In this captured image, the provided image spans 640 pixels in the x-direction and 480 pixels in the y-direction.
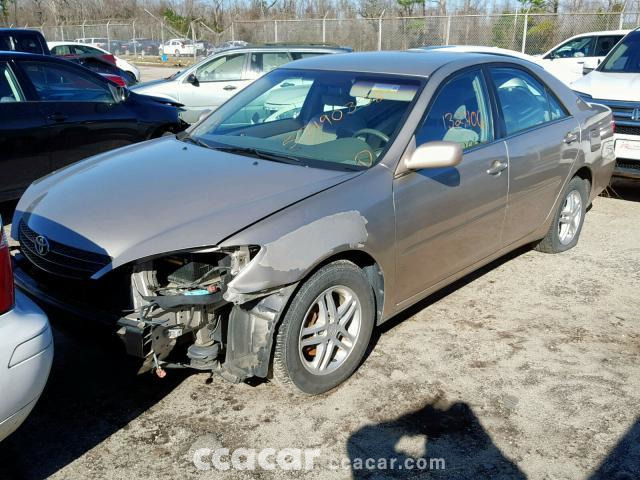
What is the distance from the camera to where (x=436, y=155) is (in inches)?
140

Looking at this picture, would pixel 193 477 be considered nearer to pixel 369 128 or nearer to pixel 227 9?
pixel 369 128

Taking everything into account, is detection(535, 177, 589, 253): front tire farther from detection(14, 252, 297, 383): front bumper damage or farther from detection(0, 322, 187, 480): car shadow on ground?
detection(0, 322, 187, 480): car shadow on ground

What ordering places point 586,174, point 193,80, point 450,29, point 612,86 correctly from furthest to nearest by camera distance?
point 450,29, point 193,80, point 612,86, point 586,174

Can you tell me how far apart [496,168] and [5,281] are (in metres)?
3.06

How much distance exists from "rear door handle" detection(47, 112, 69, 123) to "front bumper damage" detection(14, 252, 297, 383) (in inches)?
152

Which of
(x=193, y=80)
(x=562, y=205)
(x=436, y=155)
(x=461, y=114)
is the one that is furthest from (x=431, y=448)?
(x=193, y=80)

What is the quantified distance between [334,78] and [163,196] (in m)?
1.59

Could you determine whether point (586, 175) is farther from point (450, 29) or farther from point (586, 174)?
point (450, 29)

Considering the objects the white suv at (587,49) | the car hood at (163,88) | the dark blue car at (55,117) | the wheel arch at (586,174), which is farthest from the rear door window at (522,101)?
the white suv at (587,49)

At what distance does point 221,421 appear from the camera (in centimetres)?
325

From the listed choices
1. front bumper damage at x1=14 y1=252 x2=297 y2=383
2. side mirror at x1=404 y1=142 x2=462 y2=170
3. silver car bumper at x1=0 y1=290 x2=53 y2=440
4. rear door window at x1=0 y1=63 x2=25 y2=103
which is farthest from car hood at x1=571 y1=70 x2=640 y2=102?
silver car bumper at x1=0 y1=290 x2=53 y2=440

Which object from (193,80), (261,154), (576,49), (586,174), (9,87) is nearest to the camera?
(261,154)

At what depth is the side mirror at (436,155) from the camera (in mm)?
3557

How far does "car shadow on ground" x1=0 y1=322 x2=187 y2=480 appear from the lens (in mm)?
2975
